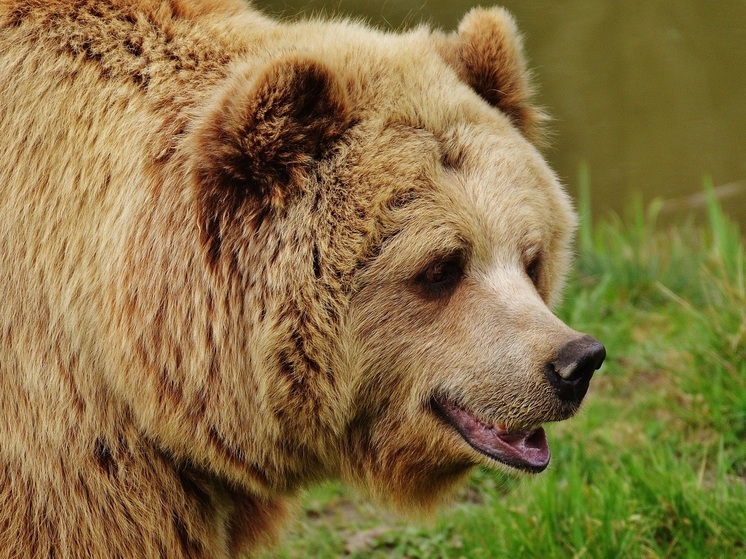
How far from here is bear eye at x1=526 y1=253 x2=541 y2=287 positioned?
336 cm

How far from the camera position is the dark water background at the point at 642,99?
30.7 feet

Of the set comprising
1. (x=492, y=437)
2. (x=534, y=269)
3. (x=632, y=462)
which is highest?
(x=534, y=269)

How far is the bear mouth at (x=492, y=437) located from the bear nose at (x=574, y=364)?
0.88ft

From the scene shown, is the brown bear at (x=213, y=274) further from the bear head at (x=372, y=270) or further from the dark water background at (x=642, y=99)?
the dark water background at (x=642, y=99)

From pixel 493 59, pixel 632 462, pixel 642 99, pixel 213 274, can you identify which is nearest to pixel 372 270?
pixel 213 274

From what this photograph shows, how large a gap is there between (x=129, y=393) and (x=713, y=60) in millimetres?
7876

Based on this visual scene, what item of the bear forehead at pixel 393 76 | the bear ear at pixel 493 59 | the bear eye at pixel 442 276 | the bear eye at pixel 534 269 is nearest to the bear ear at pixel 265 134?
the bear forehead at pixel 393 76

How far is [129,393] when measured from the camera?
2977 mm

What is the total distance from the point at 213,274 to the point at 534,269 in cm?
113

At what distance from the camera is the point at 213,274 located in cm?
298

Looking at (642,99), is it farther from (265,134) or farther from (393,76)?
(265,134)

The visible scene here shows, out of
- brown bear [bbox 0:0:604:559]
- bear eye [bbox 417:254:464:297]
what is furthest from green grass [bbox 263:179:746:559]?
bear eye [bbox 417:254:464:297]

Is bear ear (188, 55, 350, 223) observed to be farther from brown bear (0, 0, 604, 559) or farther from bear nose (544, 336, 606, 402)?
bear nose (544, 336, 606, 402)

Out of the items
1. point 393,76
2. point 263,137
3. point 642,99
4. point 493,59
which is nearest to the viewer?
point 263,137
